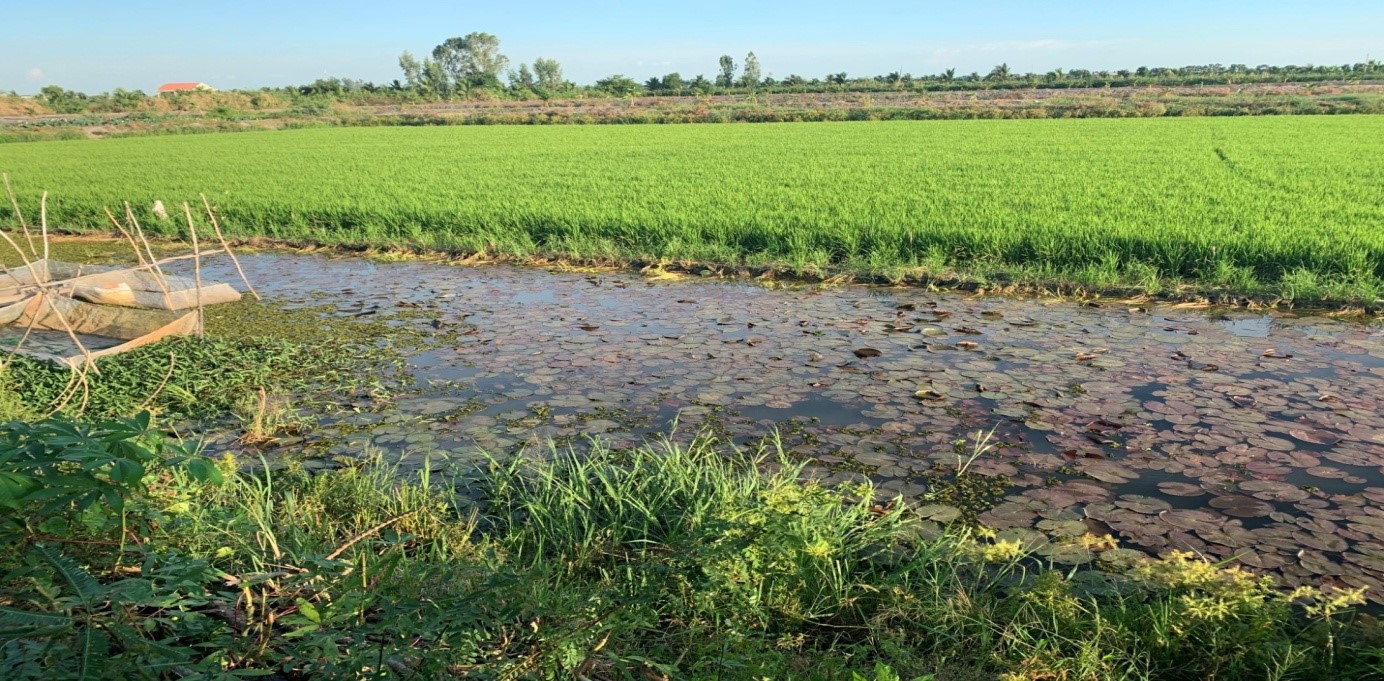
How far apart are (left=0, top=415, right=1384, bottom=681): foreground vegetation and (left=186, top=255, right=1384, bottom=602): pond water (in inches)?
18.0

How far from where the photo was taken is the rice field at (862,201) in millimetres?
7355

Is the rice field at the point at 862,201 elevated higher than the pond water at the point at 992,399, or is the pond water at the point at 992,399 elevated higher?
the rice field at the point at 862,201

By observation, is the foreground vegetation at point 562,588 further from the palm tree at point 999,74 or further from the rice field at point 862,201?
the palm tree at point 999,74

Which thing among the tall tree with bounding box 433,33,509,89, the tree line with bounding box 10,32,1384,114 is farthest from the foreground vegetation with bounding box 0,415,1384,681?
the tall tree with bounding box 433,33,509,89

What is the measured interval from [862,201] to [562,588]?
27.8 feet

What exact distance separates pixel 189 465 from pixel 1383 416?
198 inches

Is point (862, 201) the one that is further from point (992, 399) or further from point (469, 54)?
point (469, 54)

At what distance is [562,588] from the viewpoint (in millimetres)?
2611

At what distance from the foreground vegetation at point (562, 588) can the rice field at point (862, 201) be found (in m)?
4.83

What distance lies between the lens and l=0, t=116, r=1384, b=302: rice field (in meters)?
7.36

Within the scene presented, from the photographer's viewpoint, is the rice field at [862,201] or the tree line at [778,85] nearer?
the rice field at [862,201]

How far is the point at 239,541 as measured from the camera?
2586 millimetres

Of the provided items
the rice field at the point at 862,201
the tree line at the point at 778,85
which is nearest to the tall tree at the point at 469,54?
the tree line at the point at 778,85

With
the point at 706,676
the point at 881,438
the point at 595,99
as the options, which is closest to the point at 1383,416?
the point at 881,438
